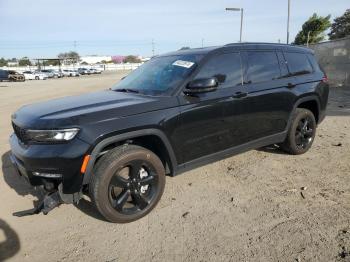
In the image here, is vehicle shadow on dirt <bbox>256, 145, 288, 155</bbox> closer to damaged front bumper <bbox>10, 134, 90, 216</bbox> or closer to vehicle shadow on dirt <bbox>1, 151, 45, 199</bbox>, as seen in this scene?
damaged front bumper <bbox>10, 134, 90, 216</bbox>

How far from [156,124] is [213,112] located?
2.84 ft

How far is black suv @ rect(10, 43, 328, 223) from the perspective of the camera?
11.2 ft

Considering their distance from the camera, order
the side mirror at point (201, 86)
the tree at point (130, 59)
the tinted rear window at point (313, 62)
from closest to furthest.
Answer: the side mirror at point (201, 86) → the tinted rear window at point (313, 62) → the tree at point (130, 59)

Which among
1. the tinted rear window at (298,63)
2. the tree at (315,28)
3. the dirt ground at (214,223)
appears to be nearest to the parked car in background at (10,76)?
the tree at (315,28)

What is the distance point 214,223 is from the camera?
3.75 m

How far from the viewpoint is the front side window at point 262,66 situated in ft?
16.0

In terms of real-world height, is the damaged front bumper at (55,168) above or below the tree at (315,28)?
below

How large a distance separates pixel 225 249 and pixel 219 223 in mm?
491

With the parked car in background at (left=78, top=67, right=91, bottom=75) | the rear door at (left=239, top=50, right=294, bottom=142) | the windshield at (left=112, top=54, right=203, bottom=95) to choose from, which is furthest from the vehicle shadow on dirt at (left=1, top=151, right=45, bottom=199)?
the parked car in background at (left=78, top=67, right=91, bottom=75)

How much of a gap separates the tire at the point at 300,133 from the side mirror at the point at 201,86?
6.94 feet

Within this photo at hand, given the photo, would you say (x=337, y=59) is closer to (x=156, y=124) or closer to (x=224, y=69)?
(x=224, y=69)

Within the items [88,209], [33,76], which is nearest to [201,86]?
[88,209]

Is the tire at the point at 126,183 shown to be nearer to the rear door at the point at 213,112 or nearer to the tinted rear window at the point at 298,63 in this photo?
the rear door at the point at 213,112

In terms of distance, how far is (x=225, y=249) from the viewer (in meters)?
3.27
